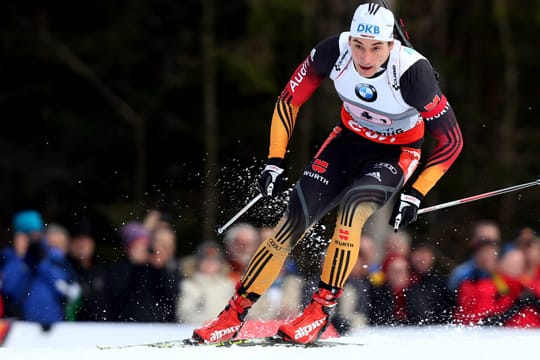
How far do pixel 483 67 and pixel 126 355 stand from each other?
13.2m

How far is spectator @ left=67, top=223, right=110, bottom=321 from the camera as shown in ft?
24.1

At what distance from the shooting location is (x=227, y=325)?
5.71 metres

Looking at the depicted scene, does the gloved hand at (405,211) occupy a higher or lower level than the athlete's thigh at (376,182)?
lower

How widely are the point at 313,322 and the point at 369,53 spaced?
1.41m

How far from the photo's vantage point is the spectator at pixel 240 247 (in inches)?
286

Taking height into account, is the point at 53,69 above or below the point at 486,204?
above

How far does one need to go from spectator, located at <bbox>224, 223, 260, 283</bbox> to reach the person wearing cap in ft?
4.80

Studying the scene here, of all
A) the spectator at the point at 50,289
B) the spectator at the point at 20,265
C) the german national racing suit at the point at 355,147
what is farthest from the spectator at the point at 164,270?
the german national racing suit at the point at 355,147

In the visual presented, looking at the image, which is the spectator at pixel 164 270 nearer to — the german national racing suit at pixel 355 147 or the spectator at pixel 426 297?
the german national racing suit at pixel 355 147

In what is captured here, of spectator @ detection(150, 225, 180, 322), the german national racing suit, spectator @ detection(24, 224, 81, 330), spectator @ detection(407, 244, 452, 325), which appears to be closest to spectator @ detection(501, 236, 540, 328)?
spectator @ detection(407, 244, 452, 325)

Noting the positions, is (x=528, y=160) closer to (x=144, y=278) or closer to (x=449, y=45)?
(x=449, y=45)

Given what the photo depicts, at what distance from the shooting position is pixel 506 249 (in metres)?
7.55

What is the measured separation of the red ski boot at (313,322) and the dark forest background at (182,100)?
895 cm

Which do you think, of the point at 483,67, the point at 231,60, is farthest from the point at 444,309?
the point at 483,67
